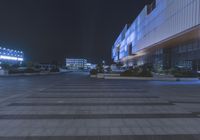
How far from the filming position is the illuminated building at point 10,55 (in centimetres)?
12106

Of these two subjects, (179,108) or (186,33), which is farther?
(186,33)

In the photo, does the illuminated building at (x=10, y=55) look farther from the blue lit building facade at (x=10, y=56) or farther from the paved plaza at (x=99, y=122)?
the paved plaza at (x=99, y=122)

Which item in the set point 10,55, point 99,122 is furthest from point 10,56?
point 99,122

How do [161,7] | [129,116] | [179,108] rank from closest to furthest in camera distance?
[129,116] → [179,108] → [161,7]

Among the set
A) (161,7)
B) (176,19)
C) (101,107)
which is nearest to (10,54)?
(161,7)

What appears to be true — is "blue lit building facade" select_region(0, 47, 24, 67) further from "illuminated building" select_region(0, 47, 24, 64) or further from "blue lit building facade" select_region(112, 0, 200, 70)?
"blue lit building facade" select_region(112, 0, 200, 70)

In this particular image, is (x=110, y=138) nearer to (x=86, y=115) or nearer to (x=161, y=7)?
(x=86, y=115)

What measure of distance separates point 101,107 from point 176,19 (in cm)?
3518

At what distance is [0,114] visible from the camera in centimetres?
880

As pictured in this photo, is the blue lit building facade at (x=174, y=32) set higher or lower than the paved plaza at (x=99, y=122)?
higher

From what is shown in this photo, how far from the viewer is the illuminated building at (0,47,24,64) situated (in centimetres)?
12106

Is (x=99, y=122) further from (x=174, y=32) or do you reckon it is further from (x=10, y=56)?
(x=10, y=56)

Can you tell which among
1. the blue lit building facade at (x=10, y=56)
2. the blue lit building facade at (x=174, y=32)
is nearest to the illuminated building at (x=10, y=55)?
the blue lit building facade at (x=10, y=56)

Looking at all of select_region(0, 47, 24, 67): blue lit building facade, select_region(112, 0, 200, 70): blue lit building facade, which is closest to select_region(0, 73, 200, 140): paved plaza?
select_region(112, 0, 200, 70): blue lit building facade
